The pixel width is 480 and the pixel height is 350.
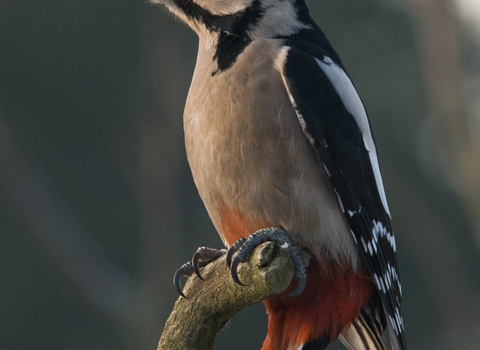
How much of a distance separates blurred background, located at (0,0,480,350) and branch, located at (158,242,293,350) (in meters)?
3.49

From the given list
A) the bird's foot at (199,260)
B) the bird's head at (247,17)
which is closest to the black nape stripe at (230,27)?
the bird's head at (247,17)

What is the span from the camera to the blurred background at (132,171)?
5672mm

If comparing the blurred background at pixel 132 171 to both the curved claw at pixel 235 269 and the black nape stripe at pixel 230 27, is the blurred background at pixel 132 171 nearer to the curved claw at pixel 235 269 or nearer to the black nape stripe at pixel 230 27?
the black nape stripe at pixel 230 27

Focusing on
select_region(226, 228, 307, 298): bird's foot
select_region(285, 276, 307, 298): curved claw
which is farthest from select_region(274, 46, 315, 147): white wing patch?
select_region(285, 276, 307, 298): curved claw

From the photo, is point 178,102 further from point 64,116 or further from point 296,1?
point 296,1

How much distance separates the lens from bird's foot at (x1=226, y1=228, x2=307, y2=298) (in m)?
1.86

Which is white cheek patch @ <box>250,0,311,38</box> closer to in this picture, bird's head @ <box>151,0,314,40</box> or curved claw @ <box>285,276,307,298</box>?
bird's head @ <box>151,0,314,40</box>

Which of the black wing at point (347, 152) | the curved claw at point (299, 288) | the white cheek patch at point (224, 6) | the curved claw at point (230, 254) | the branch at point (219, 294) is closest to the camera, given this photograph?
the branch at point (219, 294)

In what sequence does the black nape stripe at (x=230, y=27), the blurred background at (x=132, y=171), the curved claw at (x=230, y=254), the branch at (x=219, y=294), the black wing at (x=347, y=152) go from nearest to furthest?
the branch at (x=219, y=294) < the curved claw at (x=230, y=254) < the black wing at (x=347, y=152) < the black nape stripe at (x=230, y=27) < the blurred background at (x=132, y=171)

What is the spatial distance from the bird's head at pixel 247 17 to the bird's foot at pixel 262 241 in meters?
0.68

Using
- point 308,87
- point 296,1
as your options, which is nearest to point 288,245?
point 308,87

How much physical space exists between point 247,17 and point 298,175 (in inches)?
24.4

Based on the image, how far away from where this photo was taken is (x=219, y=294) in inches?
77.3

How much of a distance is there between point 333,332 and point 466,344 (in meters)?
Answer: 3.24
